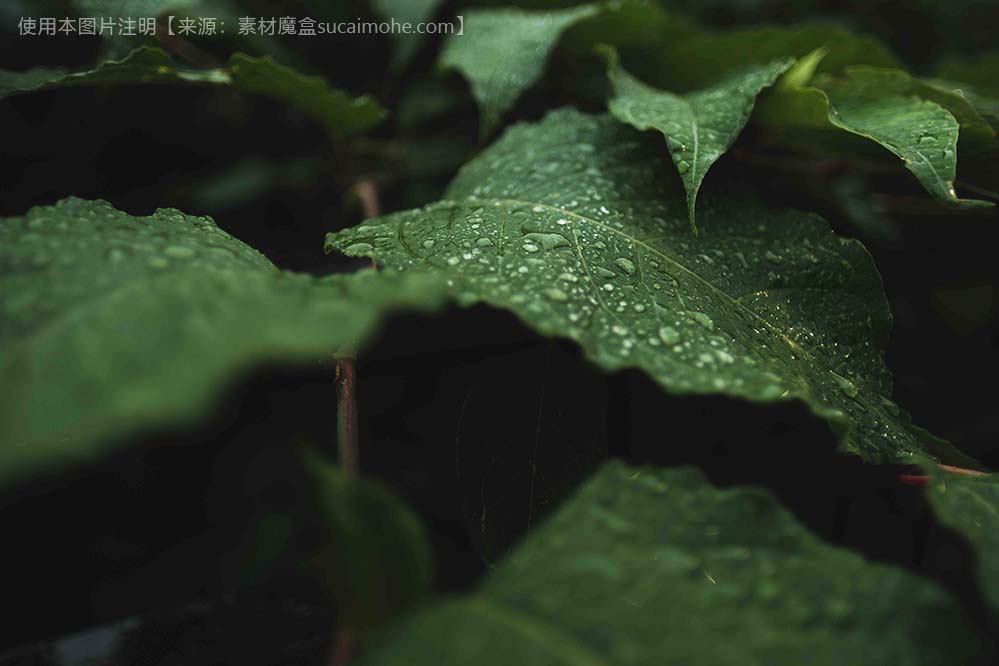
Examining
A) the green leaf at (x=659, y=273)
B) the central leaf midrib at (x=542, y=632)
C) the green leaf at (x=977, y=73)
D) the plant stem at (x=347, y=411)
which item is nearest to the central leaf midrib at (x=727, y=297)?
the green leaf at (x=659, y=273)

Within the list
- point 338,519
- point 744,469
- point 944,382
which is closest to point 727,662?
point 338,519

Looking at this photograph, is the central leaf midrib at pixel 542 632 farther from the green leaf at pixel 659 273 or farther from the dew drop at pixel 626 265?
the dew drop at pixel 626 265

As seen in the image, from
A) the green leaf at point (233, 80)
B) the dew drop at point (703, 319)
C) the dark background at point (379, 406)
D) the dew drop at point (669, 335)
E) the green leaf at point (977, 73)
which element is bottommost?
the dark background at point (379, 406)

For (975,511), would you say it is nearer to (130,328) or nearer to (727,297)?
(727,297)

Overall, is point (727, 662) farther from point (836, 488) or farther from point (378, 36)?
point (378, 36)

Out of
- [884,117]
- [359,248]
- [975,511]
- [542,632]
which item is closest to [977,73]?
[884,117]
